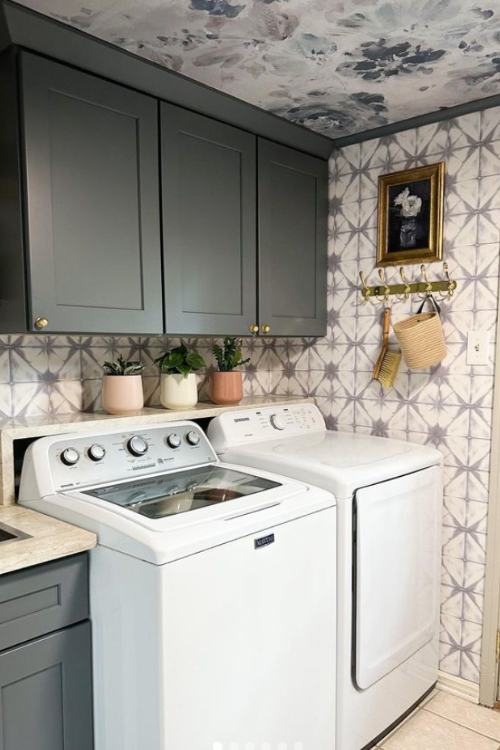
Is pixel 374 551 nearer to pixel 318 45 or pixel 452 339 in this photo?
pixel 452 339

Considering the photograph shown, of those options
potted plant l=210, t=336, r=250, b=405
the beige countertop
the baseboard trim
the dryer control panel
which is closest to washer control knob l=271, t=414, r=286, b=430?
the dryer control panel

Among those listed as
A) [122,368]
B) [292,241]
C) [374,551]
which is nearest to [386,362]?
[292,241]

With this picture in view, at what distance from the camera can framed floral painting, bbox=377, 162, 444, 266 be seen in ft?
7.16

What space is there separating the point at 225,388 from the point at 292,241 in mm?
663

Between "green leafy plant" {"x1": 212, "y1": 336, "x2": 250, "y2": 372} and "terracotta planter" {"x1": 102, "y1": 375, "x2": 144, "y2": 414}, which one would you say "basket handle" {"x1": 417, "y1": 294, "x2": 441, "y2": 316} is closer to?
"green leafy plant" {"x1": 212, "y1": 336, "x2": 250, "y2": 372}

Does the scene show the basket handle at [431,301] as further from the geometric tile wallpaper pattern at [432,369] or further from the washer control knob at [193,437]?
the washer control knob at [193,437]

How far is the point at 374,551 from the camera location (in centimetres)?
183

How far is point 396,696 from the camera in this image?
6.52ft

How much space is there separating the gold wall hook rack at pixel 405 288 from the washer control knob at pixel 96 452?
50.6 inches

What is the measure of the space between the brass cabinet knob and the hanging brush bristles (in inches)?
53.5

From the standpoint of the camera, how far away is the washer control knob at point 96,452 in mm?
1726

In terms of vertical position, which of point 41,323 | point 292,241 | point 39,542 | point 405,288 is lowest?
point 39,542

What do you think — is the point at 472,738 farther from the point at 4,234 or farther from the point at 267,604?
the point at 4,234

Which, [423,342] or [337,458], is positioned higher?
[423,342]
